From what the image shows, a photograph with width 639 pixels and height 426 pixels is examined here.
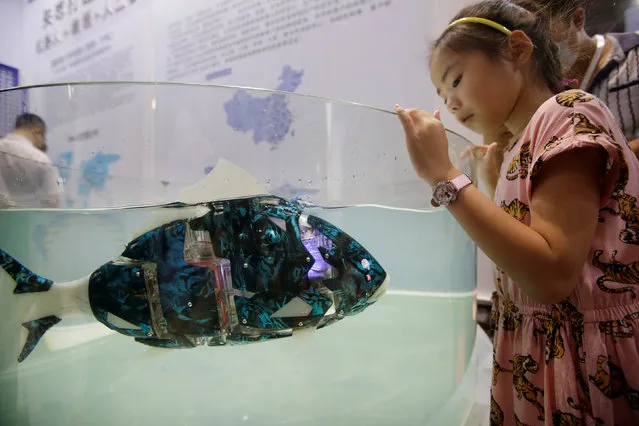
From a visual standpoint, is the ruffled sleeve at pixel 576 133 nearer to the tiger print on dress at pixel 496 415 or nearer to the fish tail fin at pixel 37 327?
the tiger print on dress at pixel 496 415

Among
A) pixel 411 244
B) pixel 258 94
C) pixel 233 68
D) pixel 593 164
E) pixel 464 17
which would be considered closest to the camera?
pixel 593 164

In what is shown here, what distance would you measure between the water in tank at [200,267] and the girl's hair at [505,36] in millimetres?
168

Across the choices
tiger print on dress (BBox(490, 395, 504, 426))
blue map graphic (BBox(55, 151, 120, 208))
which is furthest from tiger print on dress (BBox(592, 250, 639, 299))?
blue map graphic (BBox(55, 151, 120, 208))

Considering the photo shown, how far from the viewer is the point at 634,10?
0.82 m

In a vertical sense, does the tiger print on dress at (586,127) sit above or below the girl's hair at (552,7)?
below

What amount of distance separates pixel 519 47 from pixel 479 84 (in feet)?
0.26

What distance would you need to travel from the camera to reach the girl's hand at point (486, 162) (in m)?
0.79

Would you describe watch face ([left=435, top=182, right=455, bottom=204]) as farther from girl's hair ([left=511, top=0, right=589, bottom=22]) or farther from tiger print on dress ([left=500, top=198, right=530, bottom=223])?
girl's hair ([left=511, top=0, right=589, bottom=22])

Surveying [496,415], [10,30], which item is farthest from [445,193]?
[10,30]

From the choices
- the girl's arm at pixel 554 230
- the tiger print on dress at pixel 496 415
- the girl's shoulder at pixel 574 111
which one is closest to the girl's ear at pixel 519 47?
the girl's shoulder at pixel 574 111

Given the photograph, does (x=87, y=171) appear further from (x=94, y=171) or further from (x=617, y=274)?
Answer: (x=617, y=274)

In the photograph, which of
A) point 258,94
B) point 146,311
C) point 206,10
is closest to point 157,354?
point 146,311

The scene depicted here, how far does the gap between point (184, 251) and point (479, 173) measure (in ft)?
2.11

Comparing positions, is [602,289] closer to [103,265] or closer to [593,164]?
[593,164]
